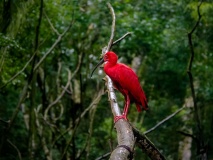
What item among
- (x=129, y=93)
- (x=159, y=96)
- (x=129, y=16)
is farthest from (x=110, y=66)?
(x=159, y=96)

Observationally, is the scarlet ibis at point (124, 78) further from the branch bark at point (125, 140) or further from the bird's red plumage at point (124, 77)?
the branch bark at point (125, 140)

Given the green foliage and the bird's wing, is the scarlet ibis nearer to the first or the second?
the bird's wing

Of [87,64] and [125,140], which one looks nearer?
[125,140]

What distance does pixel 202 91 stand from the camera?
11.1 m

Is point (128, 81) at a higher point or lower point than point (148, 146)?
higher

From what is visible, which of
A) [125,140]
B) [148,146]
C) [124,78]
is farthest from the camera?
[124,78]

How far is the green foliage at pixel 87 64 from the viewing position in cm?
794

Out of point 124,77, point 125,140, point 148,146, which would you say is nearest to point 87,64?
point 124,77

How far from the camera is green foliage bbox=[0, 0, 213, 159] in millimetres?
7941

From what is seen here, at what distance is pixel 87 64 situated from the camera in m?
9.84

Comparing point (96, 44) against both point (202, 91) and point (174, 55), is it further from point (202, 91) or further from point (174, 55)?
point (202, 91)

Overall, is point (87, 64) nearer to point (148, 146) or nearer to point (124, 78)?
point (124, 78)

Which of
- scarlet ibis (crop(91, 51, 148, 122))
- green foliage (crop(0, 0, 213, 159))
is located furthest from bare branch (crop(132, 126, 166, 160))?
green foliage (crop(0, 0, 213, 159))

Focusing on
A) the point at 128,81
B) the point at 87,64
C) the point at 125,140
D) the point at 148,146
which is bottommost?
the point at 148,146
